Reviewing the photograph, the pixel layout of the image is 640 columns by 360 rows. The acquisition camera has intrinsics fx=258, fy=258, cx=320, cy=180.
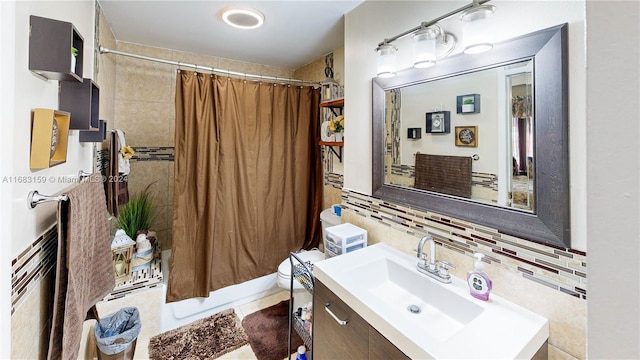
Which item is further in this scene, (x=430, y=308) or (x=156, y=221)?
(x=156, y=221)

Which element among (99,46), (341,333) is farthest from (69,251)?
(99,46)

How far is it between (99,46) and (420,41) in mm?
1998

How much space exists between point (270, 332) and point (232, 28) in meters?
2.38

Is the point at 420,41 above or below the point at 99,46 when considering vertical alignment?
below

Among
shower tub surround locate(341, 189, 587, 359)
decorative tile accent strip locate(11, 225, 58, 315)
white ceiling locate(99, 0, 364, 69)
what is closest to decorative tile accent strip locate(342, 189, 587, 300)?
shower tub surround locate(341, 189, 587, 359)

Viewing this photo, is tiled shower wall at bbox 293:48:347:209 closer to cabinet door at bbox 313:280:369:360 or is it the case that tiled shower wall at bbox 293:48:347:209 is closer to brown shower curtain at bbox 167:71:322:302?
brown shower curtain at bbox 167:71:322:302

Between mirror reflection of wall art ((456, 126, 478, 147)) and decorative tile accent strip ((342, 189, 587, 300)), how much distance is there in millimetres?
352

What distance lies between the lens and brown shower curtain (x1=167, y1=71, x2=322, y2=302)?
206 cm

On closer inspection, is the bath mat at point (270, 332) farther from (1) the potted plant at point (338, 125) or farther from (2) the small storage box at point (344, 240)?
(1) the potted plant at point (338, 125)

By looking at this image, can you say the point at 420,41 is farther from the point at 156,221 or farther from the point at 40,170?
the point at 156,221

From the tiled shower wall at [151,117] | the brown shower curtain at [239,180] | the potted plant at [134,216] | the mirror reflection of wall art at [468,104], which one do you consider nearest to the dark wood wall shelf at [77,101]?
the brown shower curtain at [239,180]

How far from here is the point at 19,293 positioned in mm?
795

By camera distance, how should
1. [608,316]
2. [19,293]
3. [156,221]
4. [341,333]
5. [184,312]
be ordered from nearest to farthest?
[608,316]
[19,293]
[341,333]
[184,312]
[156,221]

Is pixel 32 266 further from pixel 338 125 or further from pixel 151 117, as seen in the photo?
pixel 151 117
